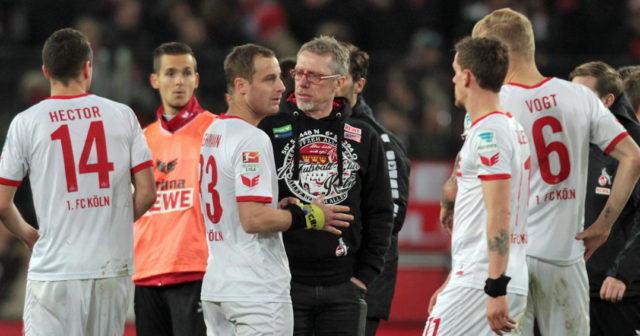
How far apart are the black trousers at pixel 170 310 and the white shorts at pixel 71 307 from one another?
0.85 metres

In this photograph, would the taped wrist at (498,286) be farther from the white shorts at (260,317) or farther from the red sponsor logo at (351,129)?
the red sponsor logo at (351,129)

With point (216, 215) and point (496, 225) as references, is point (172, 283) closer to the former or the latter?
point (216, 215)

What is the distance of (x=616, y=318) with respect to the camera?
626 cm

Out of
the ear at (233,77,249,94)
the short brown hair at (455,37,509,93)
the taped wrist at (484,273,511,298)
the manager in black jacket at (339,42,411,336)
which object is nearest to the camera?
the taped wrist at (484,273,511,298)

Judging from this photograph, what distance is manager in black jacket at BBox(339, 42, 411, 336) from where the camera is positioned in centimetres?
644

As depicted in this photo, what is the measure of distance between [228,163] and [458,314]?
147cm

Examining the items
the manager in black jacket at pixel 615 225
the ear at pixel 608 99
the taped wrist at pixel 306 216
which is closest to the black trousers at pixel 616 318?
the manager in black jacket at pixel 615 225

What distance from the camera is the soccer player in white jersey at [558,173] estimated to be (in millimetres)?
5457

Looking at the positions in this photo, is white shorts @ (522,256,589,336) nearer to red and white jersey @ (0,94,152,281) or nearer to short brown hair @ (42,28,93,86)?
red and white jersey @ (0,94,152,281)

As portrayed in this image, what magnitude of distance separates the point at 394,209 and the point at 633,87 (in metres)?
2.10

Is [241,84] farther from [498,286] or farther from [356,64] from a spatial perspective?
[498,286]

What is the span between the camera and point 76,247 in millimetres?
5324

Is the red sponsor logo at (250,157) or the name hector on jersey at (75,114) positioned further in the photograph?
the name hector on jersey at (75,114)

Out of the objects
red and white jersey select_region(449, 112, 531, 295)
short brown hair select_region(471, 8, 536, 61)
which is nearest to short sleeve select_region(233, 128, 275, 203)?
red and white jersey select_region(449, 112, 531, 295)
